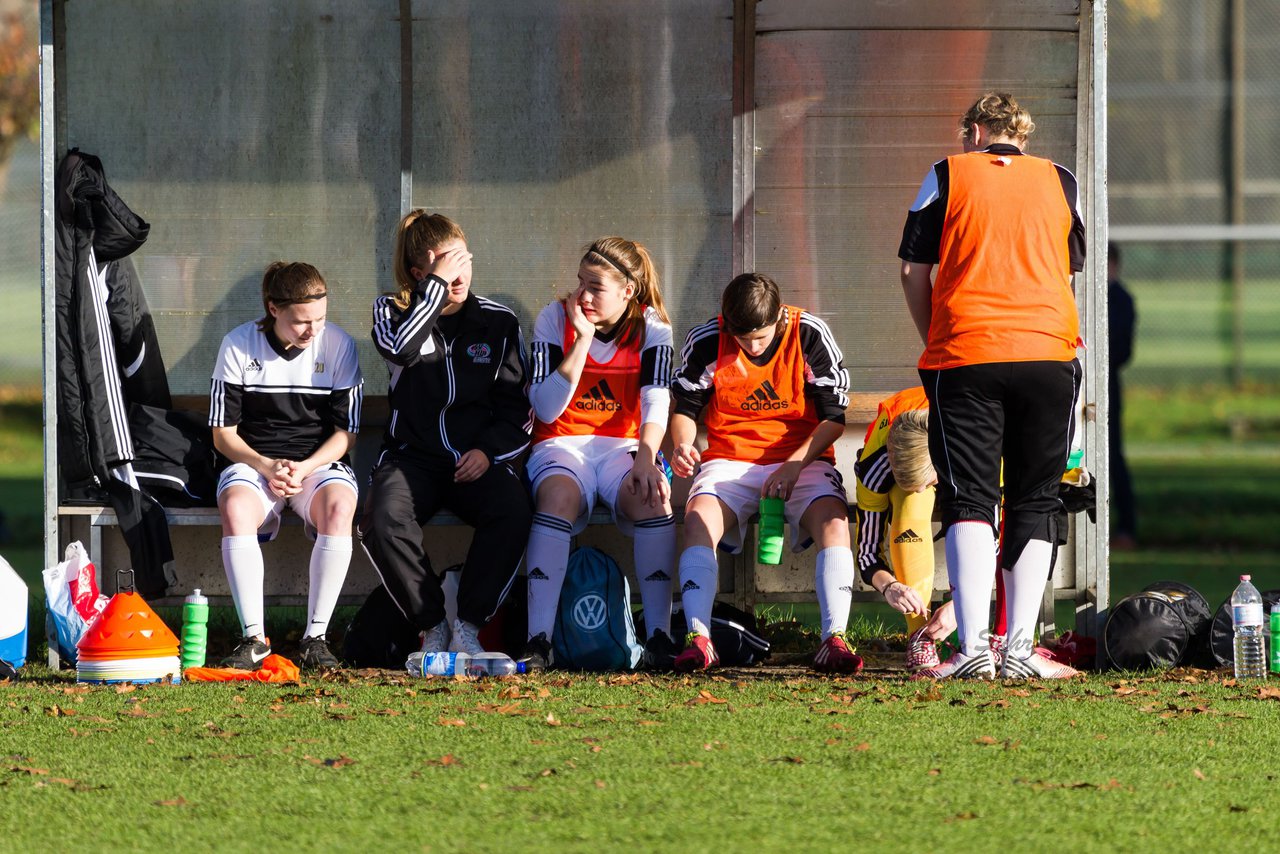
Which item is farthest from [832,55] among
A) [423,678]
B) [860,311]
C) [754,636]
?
[423,678]

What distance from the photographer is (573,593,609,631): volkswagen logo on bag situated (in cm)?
529

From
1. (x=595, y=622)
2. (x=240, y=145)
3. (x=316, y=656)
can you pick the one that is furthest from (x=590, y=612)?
(x=240, y=145)

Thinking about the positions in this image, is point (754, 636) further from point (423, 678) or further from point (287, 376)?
point (287, 376)

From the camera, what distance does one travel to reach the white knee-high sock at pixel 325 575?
5238 mm

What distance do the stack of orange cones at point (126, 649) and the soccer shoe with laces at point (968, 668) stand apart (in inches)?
93.2

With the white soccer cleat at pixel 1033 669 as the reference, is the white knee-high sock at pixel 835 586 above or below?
above

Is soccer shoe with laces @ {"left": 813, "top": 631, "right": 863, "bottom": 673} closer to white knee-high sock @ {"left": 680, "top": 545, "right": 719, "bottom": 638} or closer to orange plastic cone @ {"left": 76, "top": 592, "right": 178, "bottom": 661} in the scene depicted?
white knee-high sock @ {"left": 680, "top": 545, "right": 719, "bottom": 638}

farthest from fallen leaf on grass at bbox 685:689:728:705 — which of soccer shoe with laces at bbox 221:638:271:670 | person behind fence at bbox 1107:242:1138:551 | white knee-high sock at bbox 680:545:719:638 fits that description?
person behind fence at bbox 1107:242:1138:551

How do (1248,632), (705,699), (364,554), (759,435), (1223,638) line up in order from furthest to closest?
(364,554) → (759,435) → (1223,638) → (1248,632) → (705,699)

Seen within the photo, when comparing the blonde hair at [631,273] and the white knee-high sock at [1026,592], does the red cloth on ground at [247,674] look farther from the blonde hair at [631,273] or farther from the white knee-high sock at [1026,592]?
the white knee-high sock at [1026,592]

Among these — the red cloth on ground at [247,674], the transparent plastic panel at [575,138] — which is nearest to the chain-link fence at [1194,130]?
the transparent plastic panel at [575,138]

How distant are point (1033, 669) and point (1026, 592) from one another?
0.25 metres

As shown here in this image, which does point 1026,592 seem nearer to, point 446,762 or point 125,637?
point 446,762

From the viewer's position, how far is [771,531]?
534 cm
